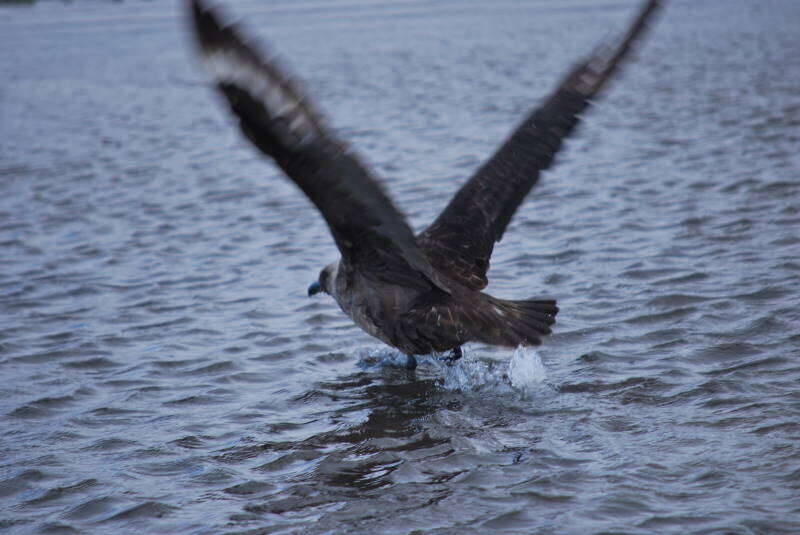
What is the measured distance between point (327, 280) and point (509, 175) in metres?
1.30

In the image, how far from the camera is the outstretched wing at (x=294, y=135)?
3.77 meters

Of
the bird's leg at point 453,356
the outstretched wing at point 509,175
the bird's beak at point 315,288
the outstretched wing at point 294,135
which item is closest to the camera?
the outstretched wing at point 294,135

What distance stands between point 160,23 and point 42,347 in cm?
2248

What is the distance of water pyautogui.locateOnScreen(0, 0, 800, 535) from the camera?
4.05m

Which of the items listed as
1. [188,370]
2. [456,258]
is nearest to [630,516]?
[456,258]

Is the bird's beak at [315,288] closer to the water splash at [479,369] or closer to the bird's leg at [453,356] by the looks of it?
the water splash at [479,369]

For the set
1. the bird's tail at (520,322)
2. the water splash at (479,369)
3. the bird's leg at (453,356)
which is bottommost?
the water splash at (479,369)

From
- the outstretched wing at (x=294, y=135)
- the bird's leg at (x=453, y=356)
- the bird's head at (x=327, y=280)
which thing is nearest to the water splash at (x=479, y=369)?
the bird's leg at (x=453, y=356)

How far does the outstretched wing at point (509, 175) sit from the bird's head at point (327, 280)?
1.84ft

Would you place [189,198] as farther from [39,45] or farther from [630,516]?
[39,45]

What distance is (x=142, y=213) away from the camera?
9.12 metres

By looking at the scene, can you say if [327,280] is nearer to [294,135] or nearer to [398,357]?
[398,357]

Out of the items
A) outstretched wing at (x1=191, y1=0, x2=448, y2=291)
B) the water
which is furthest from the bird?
the water

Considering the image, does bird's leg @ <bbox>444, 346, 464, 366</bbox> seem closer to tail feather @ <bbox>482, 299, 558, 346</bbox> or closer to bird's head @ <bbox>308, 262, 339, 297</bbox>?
tail feather @ <bbox>482, 299, 558, 346</bbox>
